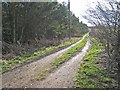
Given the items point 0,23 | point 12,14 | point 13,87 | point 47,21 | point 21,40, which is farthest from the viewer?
point 47,21

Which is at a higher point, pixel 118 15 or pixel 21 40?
pixel 118 15

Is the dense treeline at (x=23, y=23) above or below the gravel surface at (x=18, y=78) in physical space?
above

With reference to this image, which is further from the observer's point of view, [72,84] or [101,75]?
[101,75]

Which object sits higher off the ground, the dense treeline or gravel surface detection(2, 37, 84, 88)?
the dense treeline

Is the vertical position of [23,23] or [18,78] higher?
[23,23]

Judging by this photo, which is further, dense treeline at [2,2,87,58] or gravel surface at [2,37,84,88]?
dense treeline at [2,2,87,58]

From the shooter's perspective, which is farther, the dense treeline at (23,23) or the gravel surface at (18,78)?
the dense treeline at (23,23)

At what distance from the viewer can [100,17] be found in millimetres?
9555

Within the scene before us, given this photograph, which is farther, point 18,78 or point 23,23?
point 23,23

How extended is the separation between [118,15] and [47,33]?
89.5ft

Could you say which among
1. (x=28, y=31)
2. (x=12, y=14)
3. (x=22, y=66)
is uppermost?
(x=12, y=14)

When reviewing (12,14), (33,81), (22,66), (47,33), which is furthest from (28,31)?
(33,81)

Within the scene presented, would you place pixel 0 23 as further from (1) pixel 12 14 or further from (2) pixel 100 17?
(2) pixel 100 17

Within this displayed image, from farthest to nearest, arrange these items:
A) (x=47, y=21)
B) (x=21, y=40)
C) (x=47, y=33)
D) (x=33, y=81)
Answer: (x=47, y=33) < (x=47, y=21) < (x=21, y=40) < (x=33, y=81)
